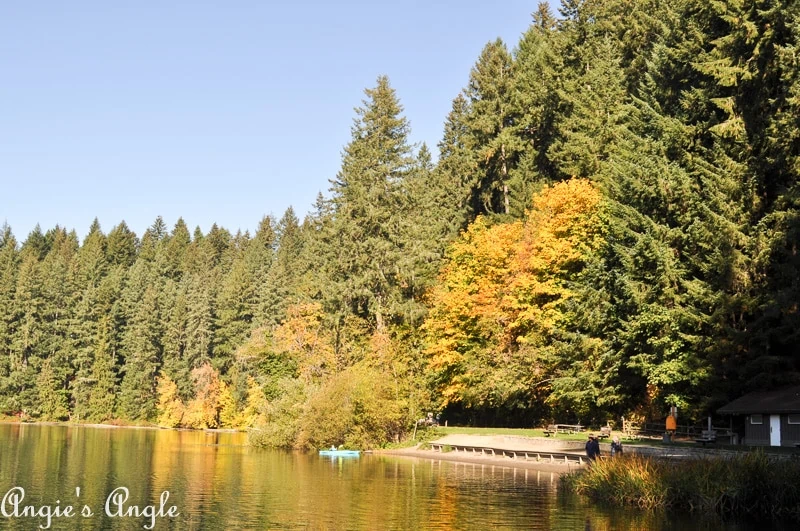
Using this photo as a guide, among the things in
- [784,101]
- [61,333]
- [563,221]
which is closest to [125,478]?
[563,221]

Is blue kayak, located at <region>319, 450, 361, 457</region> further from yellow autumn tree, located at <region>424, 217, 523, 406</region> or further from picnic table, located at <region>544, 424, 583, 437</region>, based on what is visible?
picnic table, located at <region>544, 424, 583, 437</region>

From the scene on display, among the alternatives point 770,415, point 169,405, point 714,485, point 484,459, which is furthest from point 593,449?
point 169,405

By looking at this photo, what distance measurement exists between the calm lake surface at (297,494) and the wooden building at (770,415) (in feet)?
33.9

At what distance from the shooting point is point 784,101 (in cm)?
4547

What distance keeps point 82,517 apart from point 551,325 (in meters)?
37.8

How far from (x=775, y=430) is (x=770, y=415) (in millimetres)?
727

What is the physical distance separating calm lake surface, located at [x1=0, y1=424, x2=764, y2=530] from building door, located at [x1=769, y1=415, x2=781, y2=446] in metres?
11.1

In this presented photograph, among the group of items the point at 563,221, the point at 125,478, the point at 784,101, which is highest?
the point at 784,101

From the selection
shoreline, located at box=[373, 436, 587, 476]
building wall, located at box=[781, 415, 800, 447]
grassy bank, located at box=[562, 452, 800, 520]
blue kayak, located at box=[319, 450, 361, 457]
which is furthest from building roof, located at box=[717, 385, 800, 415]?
blue kayak, located at box=[319, 450, 361, 457]

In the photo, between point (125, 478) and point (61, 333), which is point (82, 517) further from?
point (61, 333)

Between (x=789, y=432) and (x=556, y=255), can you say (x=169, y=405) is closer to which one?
(x=556, y=255)

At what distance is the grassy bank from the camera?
2902cm

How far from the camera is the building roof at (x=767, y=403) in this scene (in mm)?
39844

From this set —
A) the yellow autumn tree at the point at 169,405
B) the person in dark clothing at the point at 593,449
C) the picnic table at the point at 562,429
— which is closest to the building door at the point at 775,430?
the person in dark clothing at the point at 593,449
